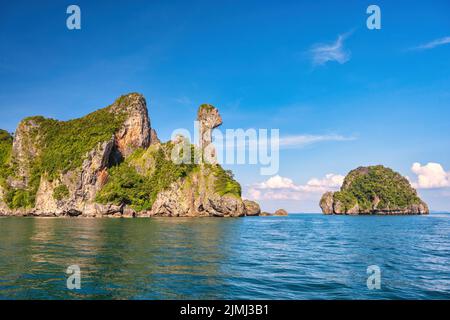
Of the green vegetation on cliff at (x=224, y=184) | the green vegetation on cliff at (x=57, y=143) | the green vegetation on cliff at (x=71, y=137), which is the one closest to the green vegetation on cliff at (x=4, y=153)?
the green vegetation on cliff at (x=57, y=143)

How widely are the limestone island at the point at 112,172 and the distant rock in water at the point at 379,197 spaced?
76.3 metres

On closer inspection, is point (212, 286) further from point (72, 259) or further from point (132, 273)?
point (72, 259)

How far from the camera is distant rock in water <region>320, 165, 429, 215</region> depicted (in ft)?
596

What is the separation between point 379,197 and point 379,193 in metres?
2.32

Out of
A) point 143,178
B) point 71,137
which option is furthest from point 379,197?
point 71,137

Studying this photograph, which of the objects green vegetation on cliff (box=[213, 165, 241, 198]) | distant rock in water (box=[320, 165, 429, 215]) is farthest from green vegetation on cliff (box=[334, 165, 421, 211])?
green vegetation on cliff (box=[213, 165, 241, 198])

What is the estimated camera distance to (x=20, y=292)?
1467cm

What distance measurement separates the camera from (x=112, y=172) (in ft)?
411

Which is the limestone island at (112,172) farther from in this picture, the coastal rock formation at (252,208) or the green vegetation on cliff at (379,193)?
the green vegetation on cliff at (379,193)

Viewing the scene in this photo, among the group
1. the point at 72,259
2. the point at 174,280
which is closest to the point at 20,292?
the point at 174,280

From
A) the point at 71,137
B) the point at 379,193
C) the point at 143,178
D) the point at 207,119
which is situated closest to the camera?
the point at 143,178

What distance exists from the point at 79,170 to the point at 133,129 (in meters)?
29.3

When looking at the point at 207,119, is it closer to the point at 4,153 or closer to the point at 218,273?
the point at 4,153

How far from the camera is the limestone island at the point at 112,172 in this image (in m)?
113
